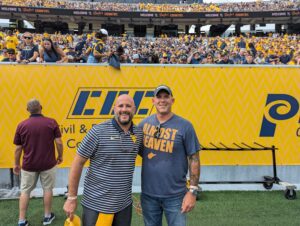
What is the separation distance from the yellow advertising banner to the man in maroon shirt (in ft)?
4.18

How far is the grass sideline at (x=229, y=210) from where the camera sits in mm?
4570

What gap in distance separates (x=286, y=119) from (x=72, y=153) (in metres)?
3.54

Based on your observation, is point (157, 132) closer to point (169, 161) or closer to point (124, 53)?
point (169, 161)

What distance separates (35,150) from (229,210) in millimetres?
2661

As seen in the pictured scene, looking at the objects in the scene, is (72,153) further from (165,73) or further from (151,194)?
(151,194)

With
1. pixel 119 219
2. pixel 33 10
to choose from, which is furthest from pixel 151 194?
pixel 33 10

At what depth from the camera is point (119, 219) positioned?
2.92 m

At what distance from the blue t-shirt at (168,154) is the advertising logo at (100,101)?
2.72m

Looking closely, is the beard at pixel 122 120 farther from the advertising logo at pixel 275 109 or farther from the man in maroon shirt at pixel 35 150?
the advertising logo at pixel 275 109

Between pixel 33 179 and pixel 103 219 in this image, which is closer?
pixel 103 219

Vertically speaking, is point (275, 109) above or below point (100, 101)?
below

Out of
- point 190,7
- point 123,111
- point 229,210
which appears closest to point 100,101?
point 229,210

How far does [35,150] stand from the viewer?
172 inches

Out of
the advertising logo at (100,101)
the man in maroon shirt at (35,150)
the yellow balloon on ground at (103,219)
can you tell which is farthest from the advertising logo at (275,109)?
the yellow balloon on ground at (103,219)
